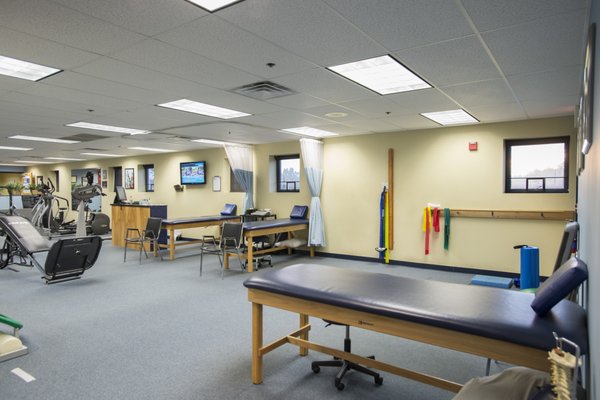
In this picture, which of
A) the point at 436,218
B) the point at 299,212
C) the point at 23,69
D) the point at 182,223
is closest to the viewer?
the point at 23,69

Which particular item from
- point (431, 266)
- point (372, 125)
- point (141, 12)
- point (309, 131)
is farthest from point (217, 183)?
point (141, 12)

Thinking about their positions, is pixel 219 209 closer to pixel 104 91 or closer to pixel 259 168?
pixel 259 168

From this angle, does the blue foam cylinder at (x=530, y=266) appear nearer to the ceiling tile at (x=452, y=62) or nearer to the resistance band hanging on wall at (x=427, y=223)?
the ceiling tile at (x=452, y=62)

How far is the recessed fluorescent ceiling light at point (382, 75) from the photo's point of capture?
3.05 m

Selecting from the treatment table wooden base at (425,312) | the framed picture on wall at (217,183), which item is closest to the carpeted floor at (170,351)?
the treatment table wooden base at (425,312)

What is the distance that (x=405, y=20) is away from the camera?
223 cm

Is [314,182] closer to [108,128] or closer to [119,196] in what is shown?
[108,128]

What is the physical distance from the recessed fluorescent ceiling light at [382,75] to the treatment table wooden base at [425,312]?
5.68 ft

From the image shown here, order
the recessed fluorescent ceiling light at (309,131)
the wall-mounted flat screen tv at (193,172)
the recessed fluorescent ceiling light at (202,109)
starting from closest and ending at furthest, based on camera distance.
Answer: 1. the recessed fluorescent ceiling light at (202,109)
2. the recessed fluorescent ceiling light at (309,131)
3. the wall-mounted flat screen tv at (193,172)

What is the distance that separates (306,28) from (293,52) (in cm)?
42

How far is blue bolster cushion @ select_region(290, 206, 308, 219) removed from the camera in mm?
7441

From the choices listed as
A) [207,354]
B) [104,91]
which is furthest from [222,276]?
[104,91]

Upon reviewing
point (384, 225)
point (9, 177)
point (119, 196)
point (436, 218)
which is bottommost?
point (384, 225)

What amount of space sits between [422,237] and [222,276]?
340cm
